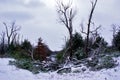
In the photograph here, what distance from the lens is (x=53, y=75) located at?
25.0 meters

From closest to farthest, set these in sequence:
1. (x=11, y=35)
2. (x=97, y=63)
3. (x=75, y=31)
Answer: (x=97, y=63), (x=75, y=31), (x=11, y=35)

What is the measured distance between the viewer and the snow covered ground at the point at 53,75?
2184 cm

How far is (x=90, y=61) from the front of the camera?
2884cm

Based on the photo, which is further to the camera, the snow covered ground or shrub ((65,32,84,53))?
shrub ((65,32,84,53))

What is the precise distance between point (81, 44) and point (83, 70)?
979 inches

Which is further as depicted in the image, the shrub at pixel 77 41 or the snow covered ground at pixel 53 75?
the shrub at pixel 77 41

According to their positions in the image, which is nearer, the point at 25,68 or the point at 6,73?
the point at 6,73

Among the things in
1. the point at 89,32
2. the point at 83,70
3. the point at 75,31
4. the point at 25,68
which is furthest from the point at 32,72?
the point at 75,31

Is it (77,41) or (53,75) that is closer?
(53,75)

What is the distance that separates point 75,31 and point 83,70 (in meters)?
27.7

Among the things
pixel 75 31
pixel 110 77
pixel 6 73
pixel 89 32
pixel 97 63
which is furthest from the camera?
pixel 75 31

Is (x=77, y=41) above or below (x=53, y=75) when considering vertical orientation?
below

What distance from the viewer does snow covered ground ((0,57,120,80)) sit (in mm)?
21844

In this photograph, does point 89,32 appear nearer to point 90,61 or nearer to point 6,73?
point 90,61
